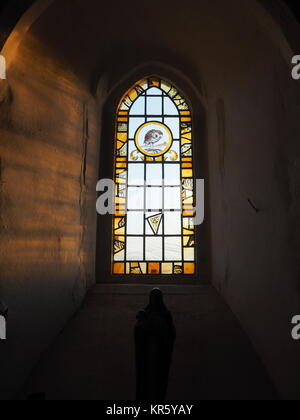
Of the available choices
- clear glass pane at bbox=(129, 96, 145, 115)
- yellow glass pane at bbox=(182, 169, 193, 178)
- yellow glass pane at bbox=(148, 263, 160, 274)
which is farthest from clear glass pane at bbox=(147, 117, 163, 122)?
yellow glass pane at bbox=(148, 263, 160, 274)

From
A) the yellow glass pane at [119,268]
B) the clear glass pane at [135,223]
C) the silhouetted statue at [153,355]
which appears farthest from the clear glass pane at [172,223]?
the silhouetted statue at [153,355]

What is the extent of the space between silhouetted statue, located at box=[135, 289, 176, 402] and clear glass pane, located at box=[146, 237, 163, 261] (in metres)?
2.35

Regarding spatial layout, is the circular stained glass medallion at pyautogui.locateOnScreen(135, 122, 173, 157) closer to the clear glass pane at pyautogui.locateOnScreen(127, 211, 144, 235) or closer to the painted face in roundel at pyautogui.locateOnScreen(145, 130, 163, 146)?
the painted face in roundel at pyautogui.locateOnScreen(145, 130, 163, 146)

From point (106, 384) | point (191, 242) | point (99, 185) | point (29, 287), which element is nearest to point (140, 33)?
point (99, 185)

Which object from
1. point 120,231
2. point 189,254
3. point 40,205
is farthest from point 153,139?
point 40,205

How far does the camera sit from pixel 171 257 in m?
4.81

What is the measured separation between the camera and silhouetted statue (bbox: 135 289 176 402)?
90.7 inches

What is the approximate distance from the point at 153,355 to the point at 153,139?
3483mm

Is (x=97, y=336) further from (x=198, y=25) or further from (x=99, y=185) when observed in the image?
(x=198, y=25)

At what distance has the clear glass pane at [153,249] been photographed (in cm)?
482

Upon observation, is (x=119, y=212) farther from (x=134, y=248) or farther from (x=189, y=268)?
(x=189, y=268)

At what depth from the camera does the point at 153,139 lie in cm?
522
